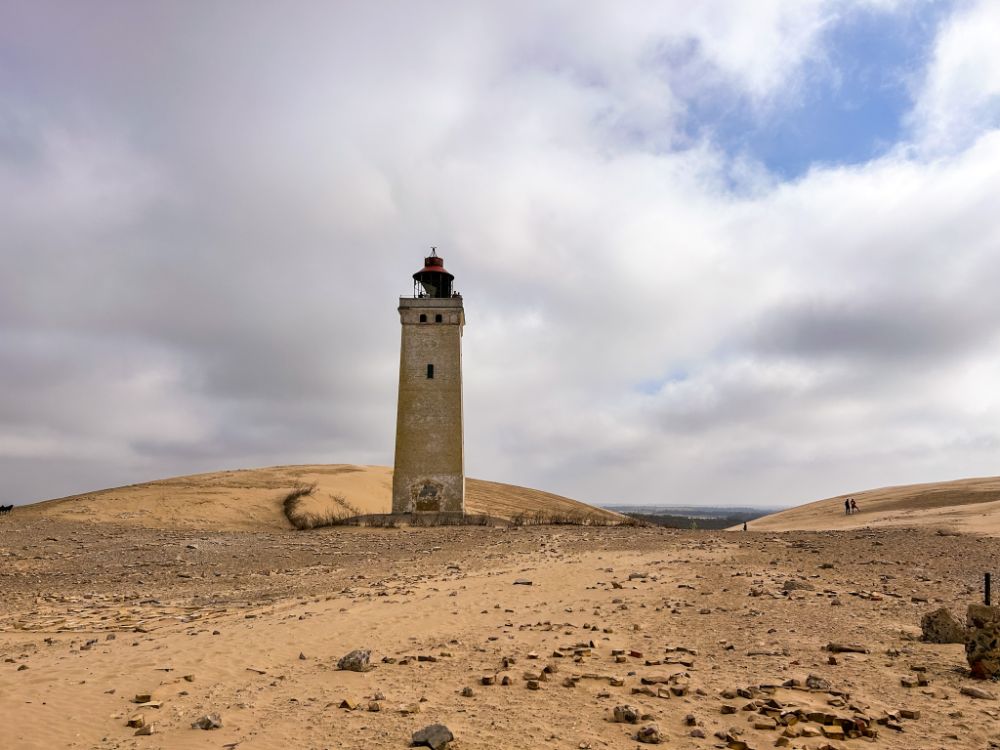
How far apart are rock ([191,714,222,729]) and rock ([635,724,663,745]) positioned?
149 inches

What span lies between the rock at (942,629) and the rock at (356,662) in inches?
273

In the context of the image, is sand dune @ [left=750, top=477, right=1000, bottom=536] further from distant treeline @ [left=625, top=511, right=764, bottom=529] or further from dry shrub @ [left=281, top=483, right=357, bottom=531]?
dry shrub @ [left=281, top=483, right=357, bottom=531]

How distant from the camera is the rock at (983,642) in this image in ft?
23.0

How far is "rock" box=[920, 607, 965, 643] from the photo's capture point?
8305mm

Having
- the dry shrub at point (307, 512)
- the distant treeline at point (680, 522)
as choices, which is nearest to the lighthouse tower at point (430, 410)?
the dry shrub at point (307, 512)

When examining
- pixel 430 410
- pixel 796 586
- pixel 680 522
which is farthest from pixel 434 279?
pixel 680 522

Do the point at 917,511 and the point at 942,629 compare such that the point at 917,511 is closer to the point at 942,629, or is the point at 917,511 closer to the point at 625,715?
the point at 942,629

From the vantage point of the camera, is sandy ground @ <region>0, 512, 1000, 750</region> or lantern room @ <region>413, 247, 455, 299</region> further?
lantern room @ <region>413, 247, 455, 299</region>

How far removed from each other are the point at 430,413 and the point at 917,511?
2196 centimetres

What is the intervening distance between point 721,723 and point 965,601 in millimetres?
7409

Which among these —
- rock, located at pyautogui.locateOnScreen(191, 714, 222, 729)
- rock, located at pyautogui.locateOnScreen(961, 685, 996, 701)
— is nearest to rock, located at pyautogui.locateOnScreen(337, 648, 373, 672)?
rock, located at pyautogui.locateOnScreen(191, 714, 222, 729)

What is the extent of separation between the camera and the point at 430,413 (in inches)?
1182

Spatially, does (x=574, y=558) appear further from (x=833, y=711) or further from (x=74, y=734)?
(x=74, y=734)

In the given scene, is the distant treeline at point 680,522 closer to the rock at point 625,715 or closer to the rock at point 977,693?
the rock at point 977,693
